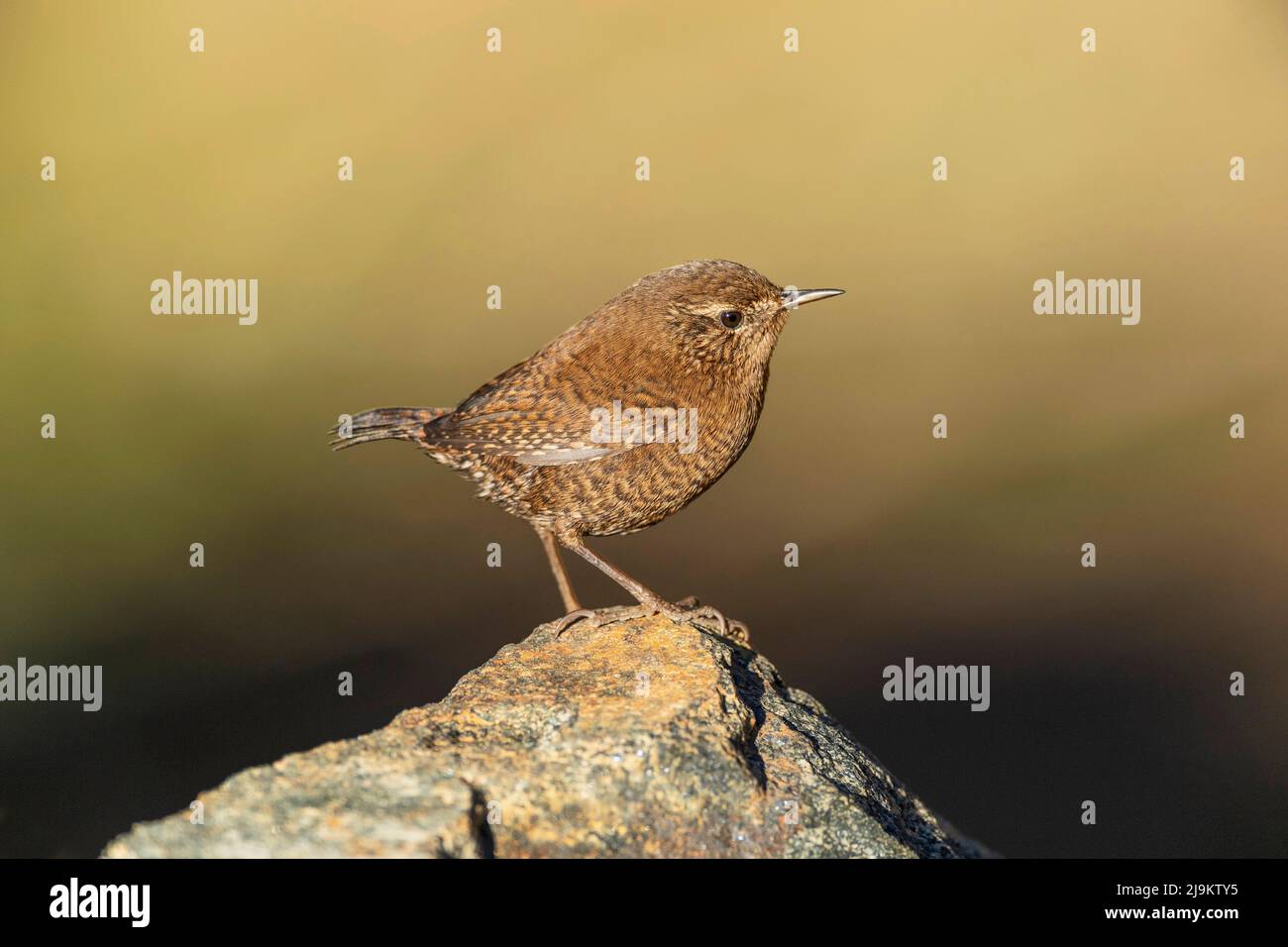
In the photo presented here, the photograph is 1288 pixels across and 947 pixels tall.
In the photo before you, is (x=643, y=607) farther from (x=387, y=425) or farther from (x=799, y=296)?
(x=799, y=296)

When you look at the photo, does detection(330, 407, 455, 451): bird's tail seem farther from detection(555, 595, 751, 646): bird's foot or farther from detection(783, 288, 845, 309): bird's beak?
detection(783, 288, 845, 309): bird's beak

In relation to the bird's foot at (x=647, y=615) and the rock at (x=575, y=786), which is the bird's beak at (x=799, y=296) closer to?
the bird's foot at (x=647, y=615)

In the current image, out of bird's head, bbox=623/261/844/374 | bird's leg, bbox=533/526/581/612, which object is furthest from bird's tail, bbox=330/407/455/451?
bird's head, bbox=623/261/844/374

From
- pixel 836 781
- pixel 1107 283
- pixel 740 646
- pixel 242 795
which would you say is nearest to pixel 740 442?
pixel 740 646

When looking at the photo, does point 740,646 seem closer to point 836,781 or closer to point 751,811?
point 836,781

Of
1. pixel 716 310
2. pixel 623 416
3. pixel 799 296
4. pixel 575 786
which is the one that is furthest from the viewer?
pixel 799 296

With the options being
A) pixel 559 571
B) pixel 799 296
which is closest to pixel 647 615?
pixel 559 571
